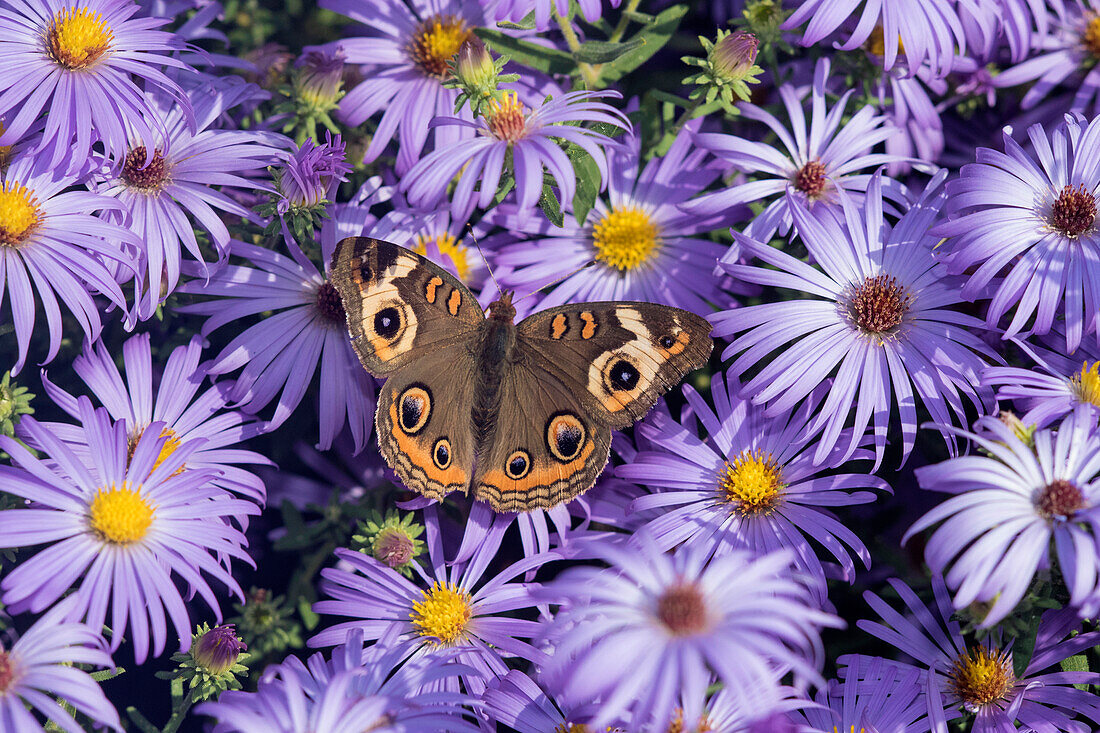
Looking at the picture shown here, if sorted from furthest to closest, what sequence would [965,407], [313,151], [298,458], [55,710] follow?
1. [298,458]
2. [965,407]
3. [313,151]
4. [55,710]

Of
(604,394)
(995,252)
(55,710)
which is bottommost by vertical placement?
(55,710)

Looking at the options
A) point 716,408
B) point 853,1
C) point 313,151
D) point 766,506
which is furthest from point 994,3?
point 313,151

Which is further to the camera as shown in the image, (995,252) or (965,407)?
(965,407)

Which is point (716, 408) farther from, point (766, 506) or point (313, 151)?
point (313, 151)

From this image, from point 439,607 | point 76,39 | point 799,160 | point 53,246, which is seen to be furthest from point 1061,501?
point 76,39

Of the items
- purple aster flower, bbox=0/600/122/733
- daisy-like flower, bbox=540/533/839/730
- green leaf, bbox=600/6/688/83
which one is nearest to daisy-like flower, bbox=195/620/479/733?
purple aster flower, bbox=0/600/122/733

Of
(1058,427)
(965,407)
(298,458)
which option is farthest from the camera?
(298,458)

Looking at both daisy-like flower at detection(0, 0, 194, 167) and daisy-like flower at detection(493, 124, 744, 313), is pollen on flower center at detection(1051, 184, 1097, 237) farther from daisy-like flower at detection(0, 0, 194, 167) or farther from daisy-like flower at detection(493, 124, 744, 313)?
daisy-like flower at detection(0, 0, 194, 167)
